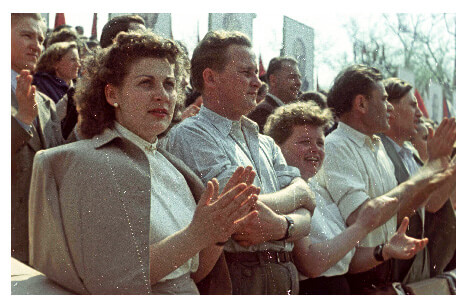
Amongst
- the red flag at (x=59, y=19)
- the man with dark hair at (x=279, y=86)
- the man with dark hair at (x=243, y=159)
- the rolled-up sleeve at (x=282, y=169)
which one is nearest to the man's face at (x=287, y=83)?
the man with dark hair at (x=279, y=86)

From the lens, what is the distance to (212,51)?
321 centimetres

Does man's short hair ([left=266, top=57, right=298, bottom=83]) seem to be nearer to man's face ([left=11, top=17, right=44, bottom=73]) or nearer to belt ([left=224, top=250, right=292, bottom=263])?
belt ([left=224, top=250, right=292, bottom=263])

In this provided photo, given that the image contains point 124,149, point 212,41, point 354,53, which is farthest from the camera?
point 354,53

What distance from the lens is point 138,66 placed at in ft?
9.45

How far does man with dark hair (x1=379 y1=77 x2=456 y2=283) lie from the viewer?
349 cm

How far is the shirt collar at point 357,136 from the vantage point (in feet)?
11.5

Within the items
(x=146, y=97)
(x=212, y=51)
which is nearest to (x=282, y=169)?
(x=212, y=51)

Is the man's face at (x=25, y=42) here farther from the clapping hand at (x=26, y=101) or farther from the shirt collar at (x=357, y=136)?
the shirt collar at (x=357, y=136)

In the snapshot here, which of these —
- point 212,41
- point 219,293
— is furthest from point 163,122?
point 219,293

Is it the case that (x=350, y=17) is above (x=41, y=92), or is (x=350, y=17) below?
above

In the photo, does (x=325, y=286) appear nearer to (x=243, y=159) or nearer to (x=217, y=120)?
(x=243, y=159)

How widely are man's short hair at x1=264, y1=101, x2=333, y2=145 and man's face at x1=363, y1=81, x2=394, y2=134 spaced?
1.07 feet

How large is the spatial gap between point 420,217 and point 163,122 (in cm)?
152
